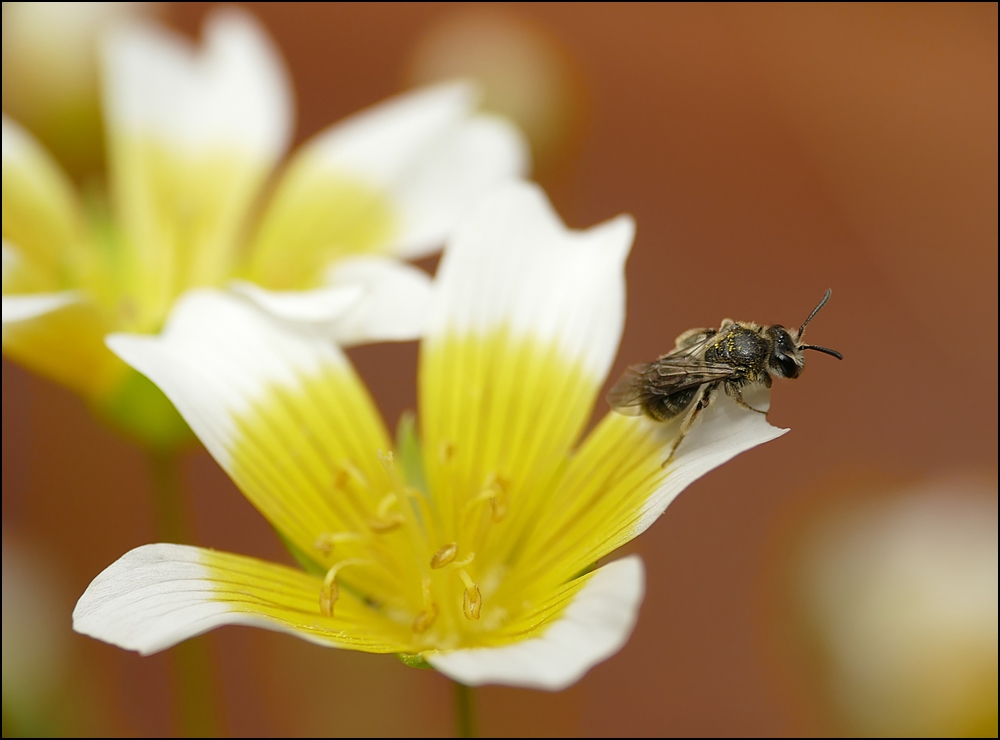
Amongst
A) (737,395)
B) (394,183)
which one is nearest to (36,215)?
(394,183)

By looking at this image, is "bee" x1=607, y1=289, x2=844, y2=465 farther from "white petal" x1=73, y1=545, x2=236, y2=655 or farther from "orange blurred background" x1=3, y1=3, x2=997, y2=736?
"orange blurred background" x1=3, y1=3, x2=997, y2=736

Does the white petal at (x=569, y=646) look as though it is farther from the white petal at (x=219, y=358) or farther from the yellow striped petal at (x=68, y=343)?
the yellow striped petal at (x=68, y=343)

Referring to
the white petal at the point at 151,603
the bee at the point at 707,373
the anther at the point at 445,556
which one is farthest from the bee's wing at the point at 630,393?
the white petal at the point at 151,603

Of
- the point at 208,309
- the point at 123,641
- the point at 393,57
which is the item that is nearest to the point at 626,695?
the point at 208,309

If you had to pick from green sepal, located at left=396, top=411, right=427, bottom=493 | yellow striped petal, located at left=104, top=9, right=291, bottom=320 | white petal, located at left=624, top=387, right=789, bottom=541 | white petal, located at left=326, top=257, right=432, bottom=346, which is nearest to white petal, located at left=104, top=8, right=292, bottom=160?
yellow striped petal, located at left=104, top=9, right=291, bottom=320

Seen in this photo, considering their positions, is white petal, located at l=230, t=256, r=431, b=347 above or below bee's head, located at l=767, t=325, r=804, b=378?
above

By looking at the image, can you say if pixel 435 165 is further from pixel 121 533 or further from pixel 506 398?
pixel 121 533

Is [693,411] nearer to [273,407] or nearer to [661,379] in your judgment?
[661,379]
